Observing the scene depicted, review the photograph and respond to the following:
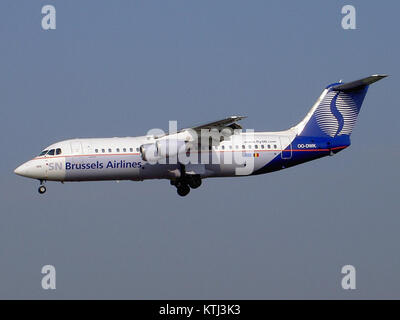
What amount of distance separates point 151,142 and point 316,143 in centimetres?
783

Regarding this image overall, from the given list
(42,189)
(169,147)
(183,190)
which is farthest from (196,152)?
(42,189)

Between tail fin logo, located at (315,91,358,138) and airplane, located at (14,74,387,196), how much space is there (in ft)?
0.15

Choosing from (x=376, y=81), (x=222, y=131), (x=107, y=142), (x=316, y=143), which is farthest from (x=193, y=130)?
(x=376, y=81)

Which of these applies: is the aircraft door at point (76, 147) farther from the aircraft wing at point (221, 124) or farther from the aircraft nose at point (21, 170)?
the aircraft wing at point (221, 124)

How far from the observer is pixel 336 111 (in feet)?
127

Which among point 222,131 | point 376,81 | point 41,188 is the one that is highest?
point 376,81

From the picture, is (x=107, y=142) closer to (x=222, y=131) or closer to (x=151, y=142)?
(x=151, y=142)

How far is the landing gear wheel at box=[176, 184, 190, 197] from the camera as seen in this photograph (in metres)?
37.2

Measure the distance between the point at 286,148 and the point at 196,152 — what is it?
421 cm

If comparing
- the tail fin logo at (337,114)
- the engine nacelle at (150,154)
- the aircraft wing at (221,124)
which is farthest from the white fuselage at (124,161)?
the tail fin logo at (337,114)

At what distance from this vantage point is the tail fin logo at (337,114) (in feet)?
126

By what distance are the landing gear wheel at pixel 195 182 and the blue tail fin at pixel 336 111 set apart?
5313mm

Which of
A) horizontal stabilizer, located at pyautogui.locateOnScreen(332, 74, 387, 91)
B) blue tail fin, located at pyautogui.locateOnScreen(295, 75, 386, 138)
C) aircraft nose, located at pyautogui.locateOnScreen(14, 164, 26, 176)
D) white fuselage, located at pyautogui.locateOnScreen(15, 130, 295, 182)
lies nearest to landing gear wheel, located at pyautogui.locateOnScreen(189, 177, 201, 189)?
white fuselage, located at pyautogui.locateOnScreen(15, 130, 295, 182)

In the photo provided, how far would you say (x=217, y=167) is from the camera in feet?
120
